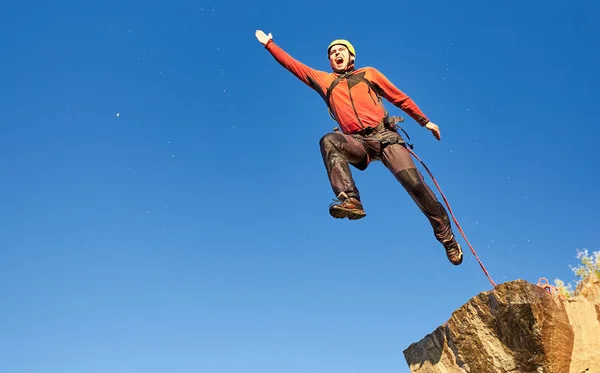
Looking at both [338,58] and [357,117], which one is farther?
[338,58]

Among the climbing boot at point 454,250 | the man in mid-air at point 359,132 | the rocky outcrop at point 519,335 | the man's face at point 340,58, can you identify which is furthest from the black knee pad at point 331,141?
the rocky outcrop at point 519,335

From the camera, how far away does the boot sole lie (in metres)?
6.87

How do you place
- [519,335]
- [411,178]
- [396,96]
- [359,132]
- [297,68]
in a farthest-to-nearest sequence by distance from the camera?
[297,68]
[396,96]
[359,132]
[411,178]
[519,335]

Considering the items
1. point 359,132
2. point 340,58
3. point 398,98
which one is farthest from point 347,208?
point 340,58

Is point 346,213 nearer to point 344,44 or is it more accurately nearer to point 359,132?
point 359,132

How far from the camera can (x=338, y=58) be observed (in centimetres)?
868

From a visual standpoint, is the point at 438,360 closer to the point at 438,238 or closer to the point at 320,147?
the point at 438,238

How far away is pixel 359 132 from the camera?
800 centimetres

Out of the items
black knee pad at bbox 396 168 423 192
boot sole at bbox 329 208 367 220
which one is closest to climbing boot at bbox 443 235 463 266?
black knee pad at bbox 396 168 423 192

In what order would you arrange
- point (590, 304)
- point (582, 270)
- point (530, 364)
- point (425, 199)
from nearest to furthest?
1. point (530, 364)
2. point (590, 304)
3. point (425, 199)
4. point (582, 270)

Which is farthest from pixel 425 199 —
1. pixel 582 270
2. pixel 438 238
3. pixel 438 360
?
pixel 582 270

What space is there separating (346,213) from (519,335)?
88.8 inches

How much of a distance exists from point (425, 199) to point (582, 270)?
16.5 meters

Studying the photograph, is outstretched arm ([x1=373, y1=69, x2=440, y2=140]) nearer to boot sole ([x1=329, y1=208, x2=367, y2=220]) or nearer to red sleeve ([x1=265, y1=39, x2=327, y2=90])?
red sleeve ([x1=265, y1=39, x2=327, y2=90])
